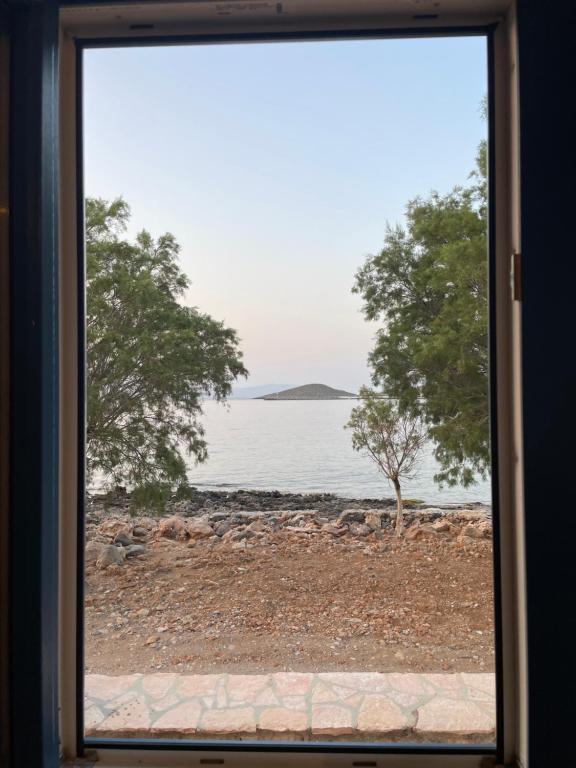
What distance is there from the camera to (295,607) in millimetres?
2240

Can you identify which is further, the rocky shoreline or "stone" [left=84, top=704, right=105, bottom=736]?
the rocky shoreline

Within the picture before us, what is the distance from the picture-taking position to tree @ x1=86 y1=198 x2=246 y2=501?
6.74ft

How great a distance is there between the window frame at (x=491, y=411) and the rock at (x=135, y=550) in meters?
1.06

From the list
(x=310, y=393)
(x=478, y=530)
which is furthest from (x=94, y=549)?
(x=478, y=530)

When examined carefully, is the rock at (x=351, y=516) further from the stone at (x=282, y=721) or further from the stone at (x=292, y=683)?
the stone at (x=282, y=721)

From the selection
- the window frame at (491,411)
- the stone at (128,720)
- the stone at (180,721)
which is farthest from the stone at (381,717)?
the stone at (128,720)

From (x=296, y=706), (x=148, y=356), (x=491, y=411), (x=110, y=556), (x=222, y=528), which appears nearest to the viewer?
(x=491, y=411)

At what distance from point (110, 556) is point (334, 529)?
1035 millimetres

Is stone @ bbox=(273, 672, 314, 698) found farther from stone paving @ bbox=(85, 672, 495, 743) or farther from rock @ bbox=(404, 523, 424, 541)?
rock @ bbox=(404, 523, 424, 541)

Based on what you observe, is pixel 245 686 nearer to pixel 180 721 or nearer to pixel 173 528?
pixel 180 721

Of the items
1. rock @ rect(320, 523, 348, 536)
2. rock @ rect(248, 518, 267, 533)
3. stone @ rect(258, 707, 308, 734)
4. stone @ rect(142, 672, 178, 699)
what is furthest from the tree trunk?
stone @ rect(142, 672, 178, 699)

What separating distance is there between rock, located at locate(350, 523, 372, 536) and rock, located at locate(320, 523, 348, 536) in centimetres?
4

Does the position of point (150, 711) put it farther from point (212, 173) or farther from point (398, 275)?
point (212, 173)

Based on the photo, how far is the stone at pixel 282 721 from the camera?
1.34 m
